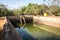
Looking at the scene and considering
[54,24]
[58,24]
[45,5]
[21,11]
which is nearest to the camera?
[58,24]

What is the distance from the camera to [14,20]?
2953cm

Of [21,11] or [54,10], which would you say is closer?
[54,10]

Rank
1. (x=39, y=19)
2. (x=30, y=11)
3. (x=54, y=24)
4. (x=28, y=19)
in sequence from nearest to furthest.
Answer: (x=54, y=24)
(x=39, y=19)
(x=28, y=19)
(x=30, y=11)

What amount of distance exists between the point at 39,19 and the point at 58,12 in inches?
361

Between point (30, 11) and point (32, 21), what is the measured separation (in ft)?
34.5

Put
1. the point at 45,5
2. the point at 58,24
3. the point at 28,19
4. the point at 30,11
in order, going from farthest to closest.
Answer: the point at 30,11 < the point at 45,5 < the point at 28,19 < the point at 58,24

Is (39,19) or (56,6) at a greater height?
(56,6)

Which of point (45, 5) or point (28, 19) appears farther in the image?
point (45, 5)

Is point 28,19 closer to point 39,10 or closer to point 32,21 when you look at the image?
point 32,21

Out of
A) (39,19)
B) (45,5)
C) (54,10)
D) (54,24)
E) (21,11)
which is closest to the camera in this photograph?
(54,24)

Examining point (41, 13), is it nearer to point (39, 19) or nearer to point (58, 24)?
point (39, 19)

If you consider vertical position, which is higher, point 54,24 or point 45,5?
point 45,5

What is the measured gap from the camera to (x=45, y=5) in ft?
125

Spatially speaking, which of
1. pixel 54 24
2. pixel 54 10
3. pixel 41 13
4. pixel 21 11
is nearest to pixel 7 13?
pixel 21 11
